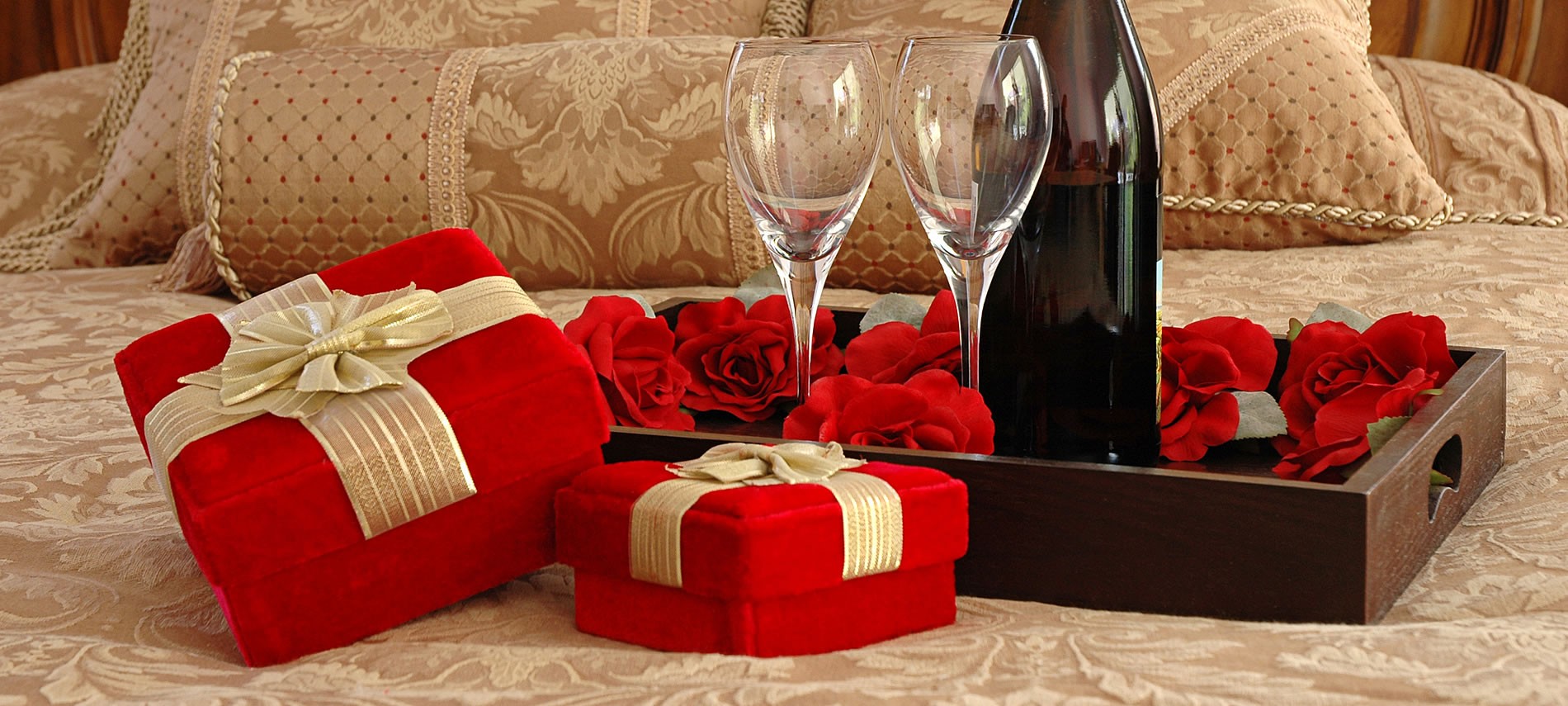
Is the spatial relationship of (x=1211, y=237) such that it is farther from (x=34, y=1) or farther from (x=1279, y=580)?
(x=34, y=1)

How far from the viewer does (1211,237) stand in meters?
1.60

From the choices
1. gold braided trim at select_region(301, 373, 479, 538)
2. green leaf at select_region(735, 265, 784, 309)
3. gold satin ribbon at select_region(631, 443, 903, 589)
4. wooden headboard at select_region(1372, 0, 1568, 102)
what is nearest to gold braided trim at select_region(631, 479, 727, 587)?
gold satin ribbon at select_region(631, 443, 903, 589)

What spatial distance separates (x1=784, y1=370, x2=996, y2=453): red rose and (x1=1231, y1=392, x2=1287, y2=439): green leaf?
0.59 feet

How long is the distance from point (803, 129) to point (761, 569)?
25 cm

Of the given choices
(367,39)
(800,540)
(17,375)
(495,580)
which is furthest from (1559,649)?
(367,39)

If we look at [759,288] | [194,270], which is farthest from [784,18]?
[759,288]

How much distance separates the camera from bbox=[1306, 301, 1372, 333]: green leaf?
3.00 feet

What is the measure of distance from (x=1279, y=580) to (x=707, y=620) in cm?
25

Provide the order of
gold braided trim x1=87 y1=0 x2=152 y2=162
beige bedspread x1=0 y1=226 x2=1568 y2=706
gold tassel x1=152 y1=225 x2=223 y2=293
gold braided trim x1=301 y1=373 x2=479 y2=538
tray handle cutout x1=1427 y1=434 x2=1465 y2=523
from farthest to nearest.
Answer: gold braided trim x1=87 y1=0 x2=152 y2=162, gold tassel x1=152 y1=225 x2=223 y2=293, tray handle cutout x1=1427 y1=434 x2=1465 y2=523, gold braided trim x1=301 y1=373 x2=479 y2=538, beige bedspread x1=0 y1=226 x2=1568 y2=706

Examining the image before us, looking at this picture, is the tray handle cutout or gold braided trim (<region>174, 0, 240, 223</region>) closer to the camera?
the tray handle cutout

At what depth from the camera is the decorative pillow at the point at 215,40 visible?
1.79 meters

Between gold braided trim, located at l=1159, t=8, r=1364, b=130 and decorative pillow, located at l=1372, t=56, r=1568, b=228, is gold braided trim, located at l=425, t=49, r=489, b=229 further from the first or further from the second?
decorative pillow, located at l=1372, t=56, r=1568, b=228

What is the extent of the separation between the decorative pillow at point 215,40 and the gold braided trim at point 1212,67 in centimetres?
65

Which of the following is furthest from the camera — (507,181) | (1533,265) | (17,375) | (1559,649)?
(507,181)
